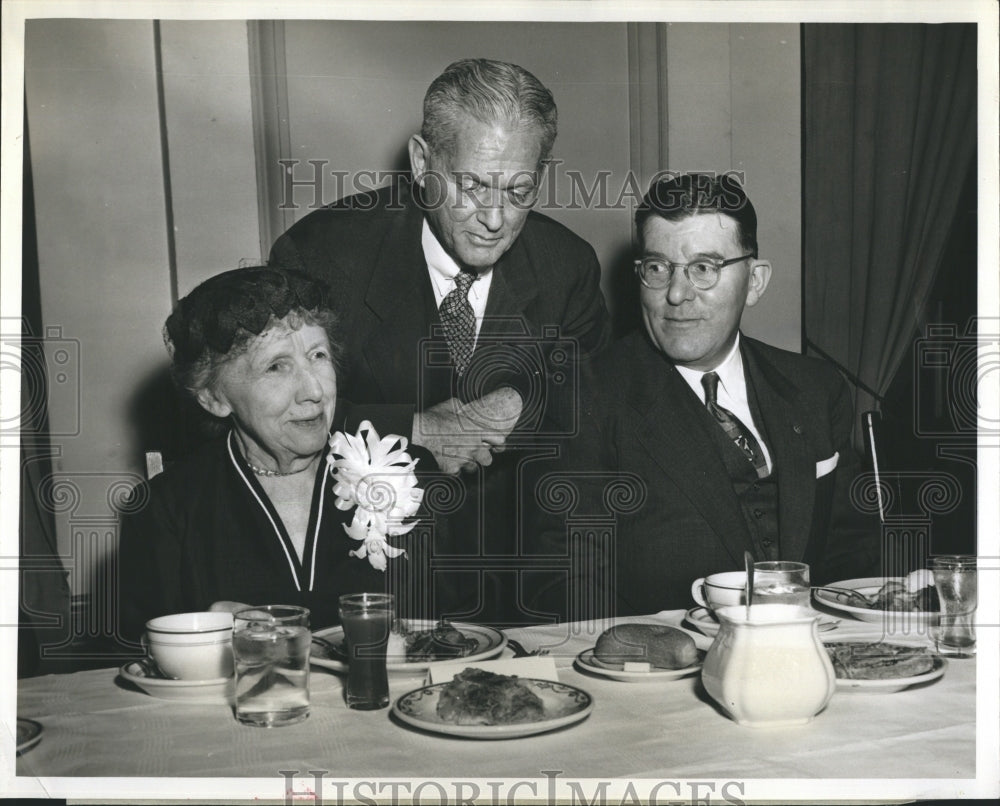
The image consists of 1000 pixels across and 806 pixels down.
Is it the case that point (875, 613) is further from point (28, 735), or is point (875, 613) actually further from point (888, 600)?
point (28, 735)

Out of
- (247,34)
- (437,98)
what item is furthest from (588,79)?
(247,34)

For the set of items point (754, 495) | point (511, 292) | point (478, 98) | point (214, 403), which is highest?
point (478, 98)

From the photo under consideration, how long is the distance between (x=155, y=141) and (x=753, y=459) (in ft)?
4.54

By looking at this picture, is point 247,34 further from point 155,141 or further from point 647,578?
point 647,578

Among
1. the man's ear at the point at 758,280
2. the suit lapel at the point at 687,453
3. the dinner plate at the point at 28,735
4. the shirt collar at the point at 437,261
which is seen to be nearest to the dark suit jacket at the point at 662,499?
the suit lapel at the point at 687,453

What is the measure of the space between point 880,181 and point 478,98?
0.87 m

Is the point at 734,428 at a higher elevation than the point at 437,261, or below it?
below

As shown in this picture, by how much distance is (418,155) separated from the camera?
219 centimetres

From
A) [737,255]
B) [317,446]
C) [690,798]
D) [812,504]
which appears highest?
[737,255]

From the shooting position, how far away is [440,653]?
184cm

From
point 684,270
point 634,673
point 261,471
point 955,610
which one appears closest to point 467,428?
point 261,471

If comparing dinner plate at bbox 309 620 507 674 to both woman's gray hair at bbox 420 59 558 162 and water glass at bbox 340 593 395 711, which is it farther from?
woman's gray hair at bbox 420 59 558 162

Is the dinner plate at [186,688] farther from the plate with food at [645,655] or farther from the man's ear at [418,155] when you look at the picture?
the man's ear at [418,155]

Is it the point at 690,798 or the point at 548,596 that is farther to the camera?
the point at 548,596
